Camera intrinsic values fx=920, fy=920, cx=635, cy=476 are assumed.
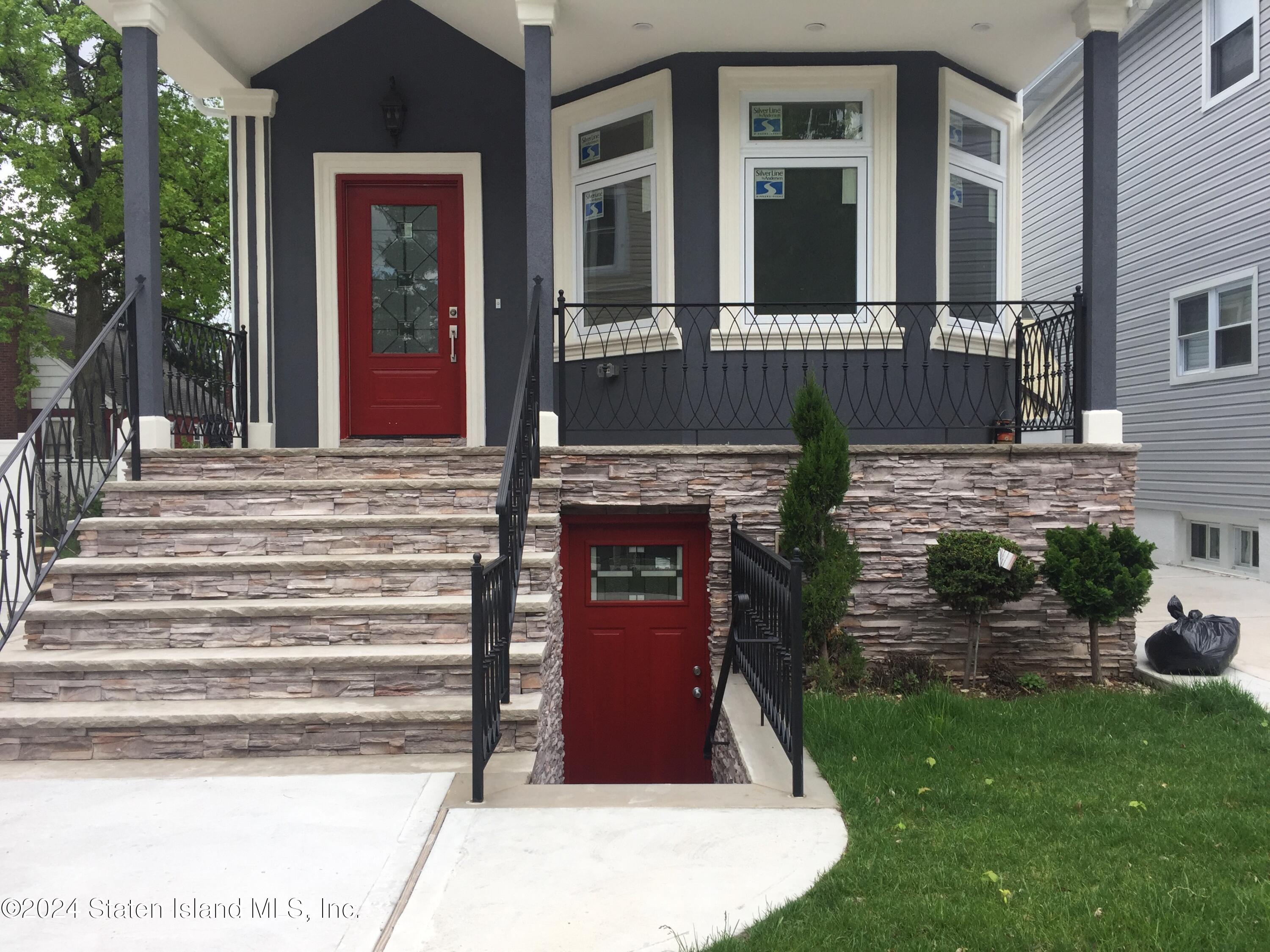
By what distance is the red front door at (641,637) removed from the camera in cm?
554

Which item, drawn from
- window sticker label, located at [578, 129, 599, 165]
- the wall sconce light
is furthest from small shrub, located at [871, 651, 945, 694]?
the wall sconce light

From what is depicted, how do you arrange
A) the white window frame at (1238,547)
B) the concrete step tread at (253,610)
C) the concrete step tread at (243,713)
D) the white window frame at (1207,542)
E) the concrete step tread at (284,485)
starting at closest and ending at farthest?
the concrete step tread at (243,713) < the concrete step tread at (253,610) < the concrete step tread at (284,485) < the white window frame at (1238,547) < the white window frame at (1207,542)

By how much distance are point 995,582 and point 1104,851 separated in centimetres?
209

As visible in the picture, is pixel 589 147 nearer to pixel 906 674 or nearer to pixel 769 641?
pixel 906 674

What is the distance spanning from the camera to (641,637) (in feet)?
18.4

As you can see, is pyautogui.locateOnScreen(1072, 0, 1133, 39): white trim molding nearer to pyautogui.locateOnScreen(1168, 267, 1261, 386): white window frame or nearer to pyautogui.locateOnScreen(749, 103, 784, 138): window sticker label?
pyautogui.locateOnScreen(749, 103, 784, 138): window sticker label

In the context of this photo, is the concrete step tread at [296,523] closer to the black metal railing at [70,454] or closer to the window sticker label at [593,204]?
the black metal railing at [70,454]

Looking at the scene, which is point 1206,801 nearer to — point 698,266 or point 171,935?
point 171,935

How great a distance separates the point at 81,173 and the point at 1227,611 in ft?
54.2

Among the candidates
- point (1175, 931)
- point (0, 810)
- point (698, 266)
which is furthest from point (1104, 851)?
point (698, 266)

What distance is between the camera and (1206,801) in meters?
3.31

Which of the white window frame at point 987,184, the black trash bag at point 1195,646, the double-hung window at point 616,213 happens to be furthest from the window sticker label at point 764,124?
the black trash bag at point 1195,646

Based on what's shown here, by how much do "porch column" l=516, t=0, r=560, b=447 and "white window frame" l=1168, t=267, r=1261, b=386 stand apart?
7422mm

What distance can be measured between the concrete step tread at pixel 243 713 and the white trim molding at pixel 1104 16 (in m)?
5.16
